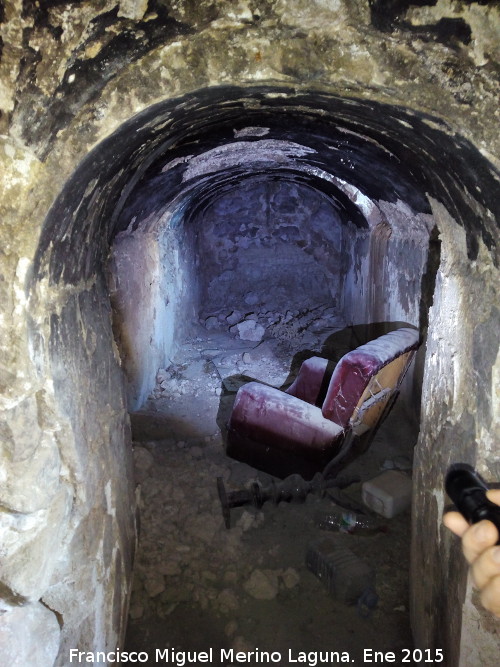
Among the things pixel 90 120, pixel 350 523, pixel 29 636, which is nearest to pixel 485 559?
pixel 29 636

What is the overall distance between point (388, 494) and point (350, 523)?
326 mm

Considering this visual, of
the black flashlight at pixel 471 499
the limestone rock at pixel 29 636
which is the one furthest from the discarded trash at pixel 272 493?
the black flashlight at pixel 471 499

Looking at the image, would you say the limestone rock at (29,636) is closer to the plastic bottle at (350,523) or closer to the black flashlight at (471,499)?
the black flashlight at (471,499)

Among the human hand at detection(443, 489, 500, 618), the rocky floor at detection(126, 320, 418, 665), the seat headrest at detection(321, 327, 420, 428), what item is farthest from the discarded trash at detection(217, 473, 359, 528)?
the human hand at detection(443, 489, 500, 618)

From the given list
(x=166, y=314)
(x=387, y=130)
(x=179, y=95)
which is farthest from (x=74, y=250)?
(x=166, y=314)

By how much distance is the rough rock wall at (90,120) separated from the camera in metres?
1.10

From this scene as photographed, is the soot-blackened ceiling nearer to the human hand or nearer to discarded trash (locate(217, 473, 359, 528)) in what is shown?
the human hand

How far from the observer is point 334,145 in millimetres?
2969

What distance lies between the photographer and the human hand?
3.00 feet

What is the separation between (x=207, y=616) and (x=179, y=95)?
8.03 ft

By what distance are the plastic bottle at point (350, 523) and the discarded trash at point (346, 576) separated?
34 centimetres

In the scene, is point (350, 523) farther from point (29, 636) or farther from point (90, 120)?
point (90, 120)

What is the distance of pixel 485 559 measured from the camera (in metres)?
0.93

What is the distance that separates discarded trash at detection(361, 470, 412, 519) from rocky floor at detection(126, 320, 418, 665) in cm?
8
